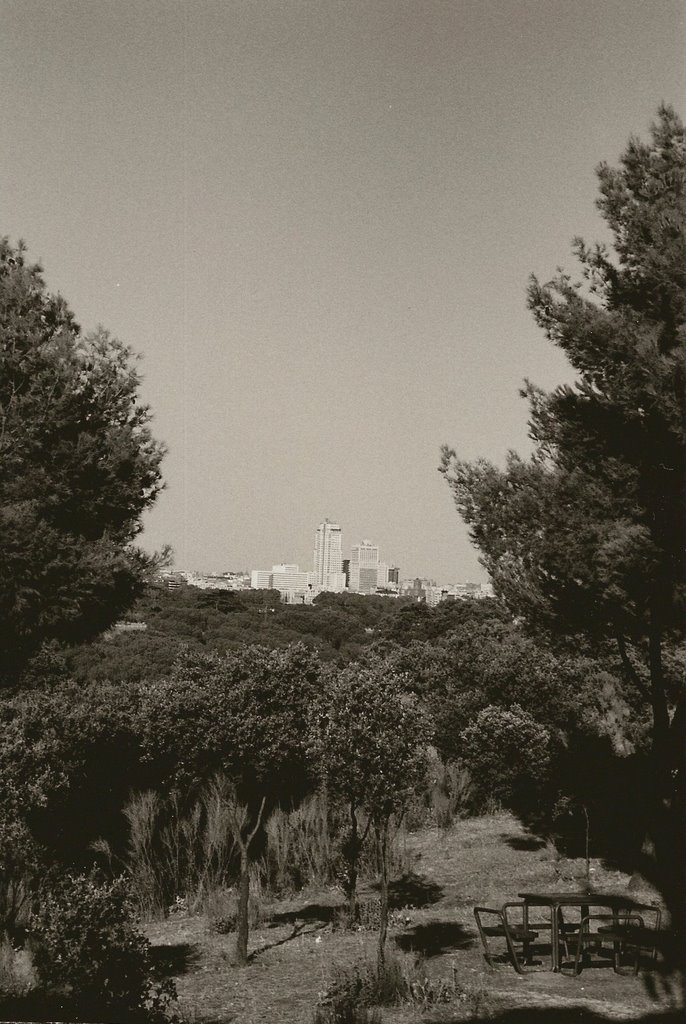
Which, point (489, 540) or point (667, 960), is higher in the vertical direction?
point (489, 540)

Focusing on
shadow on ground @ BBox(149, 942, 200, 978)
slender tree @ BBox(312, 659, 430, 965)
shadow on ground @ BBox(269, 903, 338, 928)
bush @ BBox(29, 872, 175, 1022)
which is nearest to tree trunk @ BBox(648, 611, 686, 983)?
slender tree @ BBox(312, 659, 430, 965)

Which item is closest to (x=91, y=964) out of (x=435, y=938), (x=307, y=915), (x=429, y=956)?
(x=429, y=956)

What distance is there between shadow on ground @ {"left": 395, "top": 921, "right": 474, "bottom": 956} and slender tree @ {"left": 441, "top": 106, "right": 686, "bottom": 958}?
Answer: 106 inches

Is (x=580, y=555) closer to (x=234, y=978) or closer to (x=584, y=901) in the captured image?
(x=584, y=901)

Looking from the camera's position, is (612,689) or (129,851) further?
(612,689)

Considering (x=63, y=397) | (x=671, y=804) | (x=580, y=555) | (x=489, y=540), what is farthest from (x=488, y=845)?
(x=63, y=397)

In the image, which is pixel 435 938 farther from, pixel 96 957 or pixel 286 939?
pixel 96 957

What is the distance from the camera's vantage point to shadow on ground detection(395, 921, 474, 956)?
408 inches

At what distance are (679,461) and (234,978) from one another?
8089mm

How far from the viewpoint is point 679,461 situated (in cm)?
973

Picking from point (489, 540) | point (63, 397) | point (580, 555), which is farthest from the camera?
point (489, 540)

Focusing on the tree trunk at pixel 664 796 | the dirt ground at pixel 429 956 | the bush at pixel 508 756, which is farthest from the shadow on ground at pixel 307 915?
the bush at pixel 508 756

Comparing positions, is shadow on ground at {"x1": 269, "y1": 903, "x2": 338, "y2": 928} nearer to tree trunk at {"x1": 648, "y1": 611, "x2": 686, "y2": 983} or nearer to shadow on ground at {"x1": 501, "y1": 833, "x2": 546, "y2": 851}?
tree trunk at {"x1": 648, "y1": 611, "x2": 686, "y2": 983}

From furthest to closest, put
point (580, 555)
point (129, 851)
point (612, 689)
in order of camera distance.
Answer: point (612, 689) → point (129, 851) → point (580, 555)
